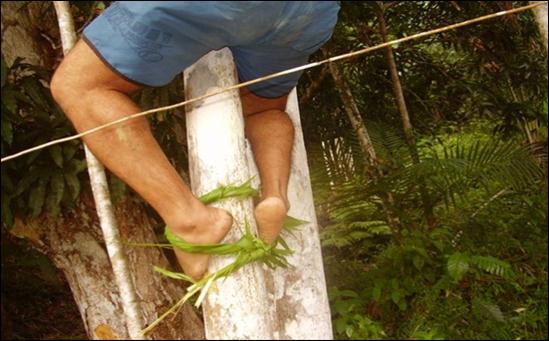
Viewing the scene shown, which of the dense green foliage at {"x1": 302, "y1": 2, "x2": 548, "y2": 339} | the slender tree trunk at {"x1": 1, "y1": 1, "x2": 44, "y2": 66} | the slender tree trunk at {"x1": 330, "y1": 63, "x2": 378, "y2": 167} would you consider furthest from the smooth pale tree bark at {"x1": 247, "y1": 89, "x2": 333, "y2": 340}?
the slender tree trunk at {"x1": 330, "y1": 63, "x2": 378, "y2": 167}

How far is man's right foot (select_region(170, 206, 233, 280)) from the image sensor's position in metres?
1.54

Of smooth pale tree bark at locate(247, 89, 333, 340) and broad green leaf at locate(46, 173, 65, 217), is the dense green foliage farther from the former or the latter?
broad green leaf at locate(46, 173, 65, 217)

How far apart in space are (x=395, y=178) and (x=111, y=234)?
1.92 metres

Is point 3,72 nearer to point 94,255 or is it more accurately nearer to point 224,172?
point 94,255

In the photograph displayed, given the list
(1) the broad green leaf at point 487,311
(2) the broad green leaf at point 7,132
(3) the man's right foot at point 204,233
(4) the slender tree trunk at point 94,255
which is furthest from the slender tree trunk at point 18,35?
(1) the broad green leaf at point 487,311

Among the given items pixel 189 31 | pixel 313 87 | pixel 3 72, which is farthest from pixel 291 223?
pixel 313 87

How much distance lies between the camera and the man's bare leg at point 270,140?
1888 mm

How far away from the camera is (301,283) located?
1843mm

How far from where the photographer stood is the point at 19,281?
3.71 metres

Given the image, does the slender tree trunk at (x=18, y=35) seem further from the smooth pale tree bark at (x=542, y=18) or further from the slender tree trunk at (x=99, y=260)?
the smooth pale tree bark at (x=542, y=18)

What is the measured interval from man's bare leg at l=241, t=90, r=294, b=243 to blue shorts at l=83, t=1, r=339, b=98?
339 millimetres

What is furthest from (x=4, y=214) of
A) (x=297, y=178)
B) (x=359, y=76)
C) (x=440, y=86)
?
(x=440, y=86)

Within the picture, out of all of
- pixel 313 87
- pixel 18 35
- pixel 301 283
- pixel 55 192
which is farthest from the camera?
pixel 313 87

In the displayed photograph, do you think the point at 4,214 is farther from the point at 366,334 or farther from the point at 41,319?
the point at 366,334
